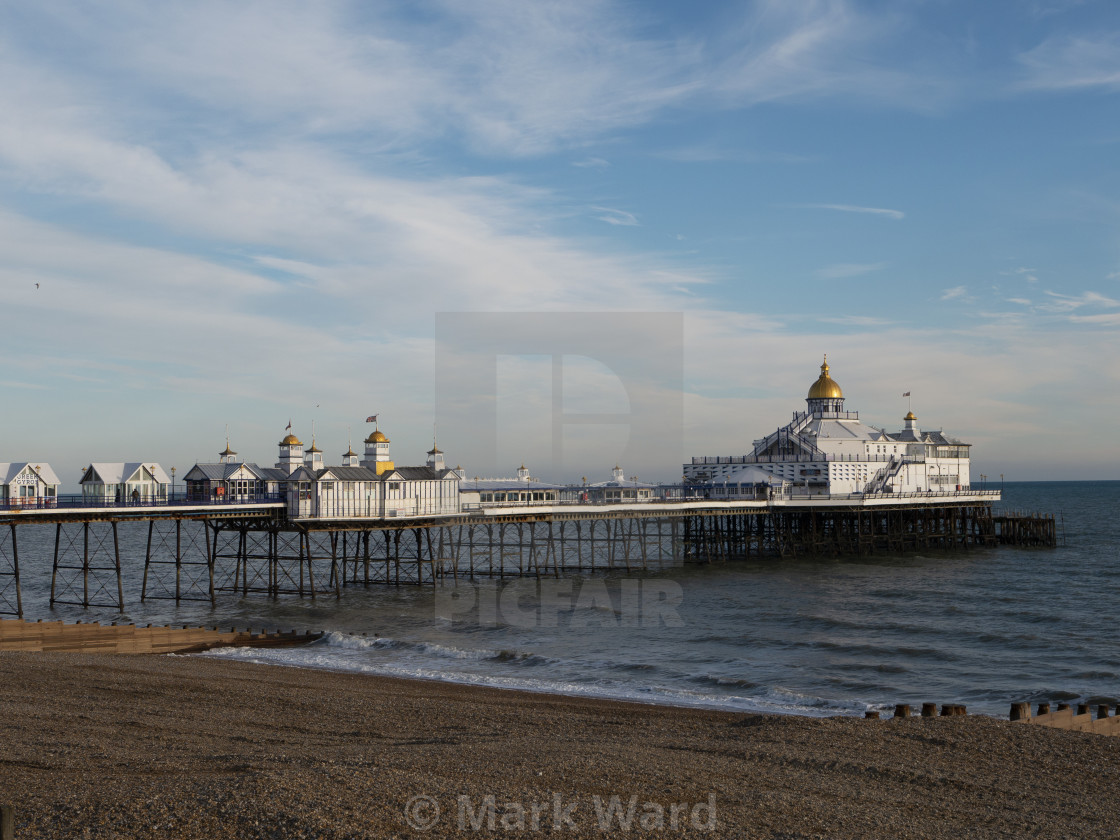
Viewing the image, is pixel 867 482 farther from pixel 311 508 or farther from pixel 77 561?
pixel 77 561

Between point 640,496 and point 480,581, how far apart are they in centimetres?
1401

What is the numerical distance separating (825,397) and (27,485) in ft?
202

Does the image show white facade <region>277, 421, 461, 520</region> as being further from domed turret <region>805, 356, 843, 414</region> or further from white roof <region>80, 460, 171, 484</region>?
domed turret <region>805, 356, 843, 414</region>

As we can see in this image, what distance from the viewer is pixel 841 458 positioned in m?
72.3

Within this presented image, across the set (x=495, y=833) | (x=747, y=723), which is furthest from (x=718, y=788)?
(x=747, y=723)

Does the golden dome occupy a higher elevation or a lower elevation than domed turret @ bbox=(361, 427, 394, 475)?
higher

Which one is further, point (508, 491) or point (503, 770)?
point (508, 491)

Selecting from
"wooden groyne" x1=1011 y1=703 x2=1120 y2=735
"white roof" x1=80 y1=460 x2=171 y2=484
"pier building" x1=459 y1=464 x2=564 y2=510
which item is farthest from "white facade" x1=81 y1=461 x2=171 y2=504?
"wooden groyne" x1=1011 y1=703 x2=1120 y2=735

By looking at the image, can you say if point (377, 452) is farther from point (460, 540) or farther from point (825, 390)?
point (825, 390)

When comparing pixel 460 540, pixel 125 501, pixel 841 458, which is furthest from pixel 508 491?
pixel 841 458

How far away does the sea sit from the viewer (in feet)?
87.6

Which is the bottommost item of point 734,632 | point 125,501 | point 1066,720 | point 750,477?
point 734,632

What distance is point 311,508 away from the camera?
45.5m

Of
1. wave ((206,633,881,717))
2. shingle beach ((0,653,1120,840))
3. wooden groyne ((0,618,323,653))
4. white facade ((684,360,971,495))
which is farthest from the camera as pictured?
white facade ((684,360,971,495))
